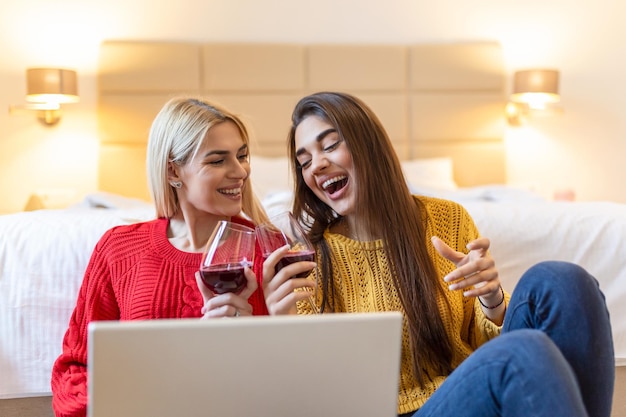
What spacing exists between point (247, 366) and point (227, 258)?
280 millimetres

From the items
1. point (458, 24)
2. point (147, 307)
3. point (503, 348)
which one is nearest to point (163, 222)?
point (147, 307)

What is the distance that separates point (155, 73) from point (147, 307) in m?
2.50

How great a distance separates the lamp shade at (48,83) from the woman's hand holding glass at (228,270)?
257 centimetres

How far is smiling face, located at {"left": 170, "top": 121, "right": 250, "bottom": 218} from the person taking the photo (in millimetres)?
1472

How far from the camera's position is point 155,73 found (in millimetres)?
3682

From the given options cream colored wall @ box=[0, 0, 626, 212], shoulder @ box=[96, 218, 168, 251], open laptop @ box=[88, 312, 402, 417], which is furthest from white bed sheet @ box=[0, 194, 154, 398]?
cream colored wall @ box=[0, 0, 626, 212]

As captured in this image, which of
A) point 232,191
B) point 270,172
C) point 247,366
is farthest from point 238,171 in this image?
point 270,172

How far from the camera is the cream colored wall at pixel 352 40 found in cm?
366

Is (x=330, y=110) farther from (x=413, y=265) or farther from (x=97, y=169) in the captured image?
(x=97, y=169)

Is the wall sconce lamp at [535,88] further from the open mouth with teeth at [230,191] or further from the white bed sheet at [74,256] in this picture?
the open mouth with teeth at [230,191]

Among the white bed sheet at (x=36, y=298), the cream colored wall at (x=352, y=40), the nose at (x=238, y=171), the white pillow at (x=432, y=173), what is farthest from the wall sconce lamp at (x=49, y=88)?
the nose at (x=238, y=171)

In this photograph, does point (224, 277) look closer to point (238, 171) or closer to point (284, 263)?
point (284, 263)

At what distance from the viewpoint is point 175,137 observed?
1508 millimetres

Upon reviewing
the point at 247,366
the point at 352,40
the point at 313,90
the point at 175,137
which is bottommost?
the point at 247,366
